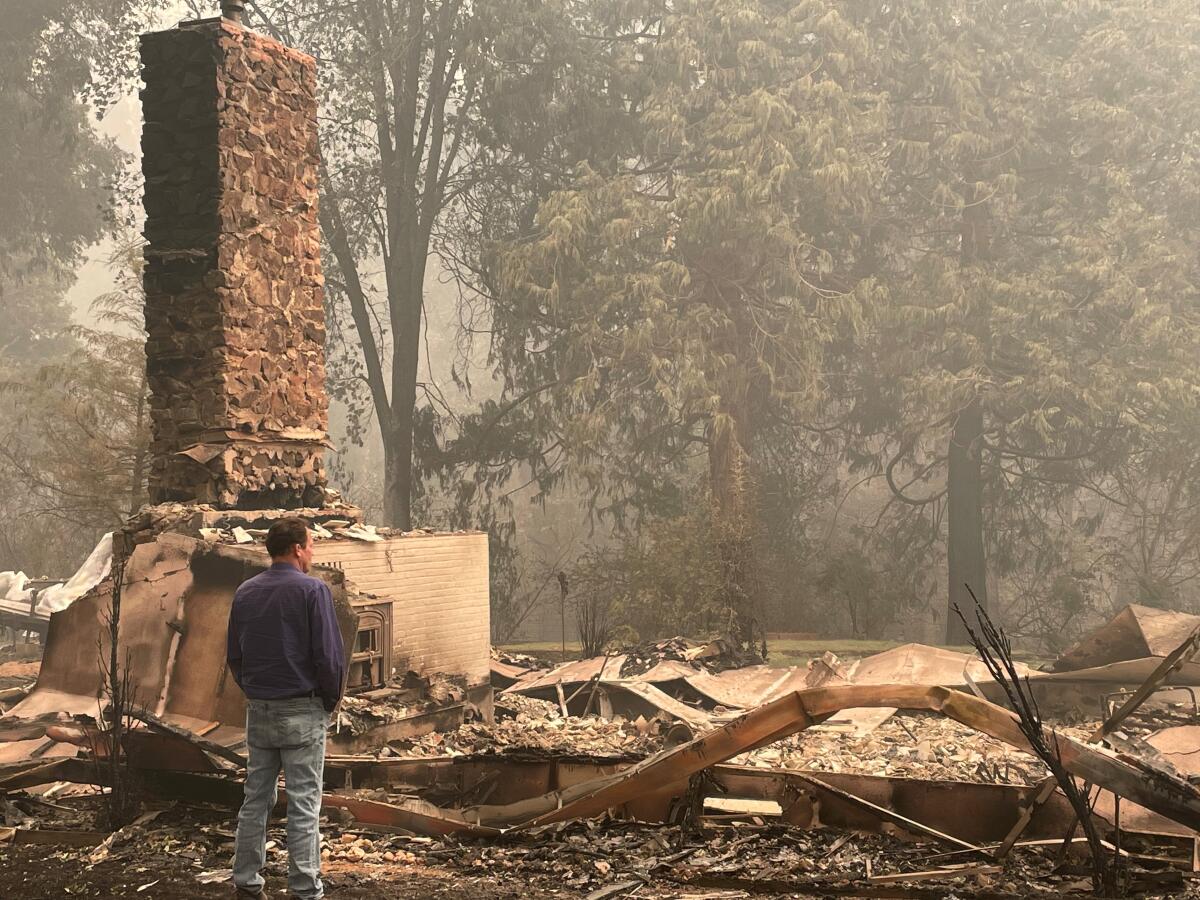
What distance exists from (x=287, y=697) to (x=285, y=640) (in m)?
0.25

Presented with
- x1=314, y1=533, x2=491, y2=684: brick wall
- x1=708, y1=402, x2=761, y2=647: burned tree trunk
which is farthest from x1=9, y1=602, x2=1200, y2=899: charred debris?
x1=708, y1=402, x2=761, y2=647: burned tree trunk

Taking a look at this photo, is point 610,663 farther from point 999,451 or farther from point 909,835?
point 999,451

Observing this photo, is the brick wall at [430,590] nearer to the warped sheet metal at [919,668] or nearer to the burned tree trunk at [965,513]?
the warped sheet metal at [919,668]

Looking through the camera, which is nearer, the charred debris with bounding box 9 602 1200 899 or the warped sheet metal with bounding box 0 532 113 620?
the charred debris with bounding box 9 602 1200 899

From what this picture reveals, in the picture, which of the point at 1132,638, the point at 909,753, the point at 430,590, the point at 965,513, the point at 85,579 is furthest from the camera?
the point at 965,513

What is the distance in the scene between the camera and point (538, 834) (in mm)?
6156

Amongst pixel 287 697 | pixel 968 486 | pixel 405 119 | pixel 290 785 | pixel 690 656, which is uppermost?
pixel 405 119

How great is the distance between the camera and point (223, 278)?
9.90 m

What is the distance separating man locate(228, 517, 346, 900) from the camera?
204 inches

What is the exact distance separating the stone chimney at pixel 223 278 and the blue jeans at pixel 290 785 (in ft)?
15.6

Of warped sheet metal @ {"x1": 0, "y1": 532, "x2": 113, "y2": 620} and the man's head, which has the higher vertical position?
the man's head

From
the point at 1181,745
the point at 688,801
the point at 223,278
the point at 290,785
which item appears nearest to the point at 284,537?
the point at 290,785

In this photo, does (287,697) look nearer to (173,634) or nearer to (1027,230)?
(173,634)

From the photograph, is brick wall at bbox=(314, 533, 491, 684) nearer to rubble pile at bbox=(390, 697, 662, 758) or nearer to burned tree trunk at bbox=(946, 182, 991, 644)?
rubble pile at bbox=(390, 697, 662, 758)
